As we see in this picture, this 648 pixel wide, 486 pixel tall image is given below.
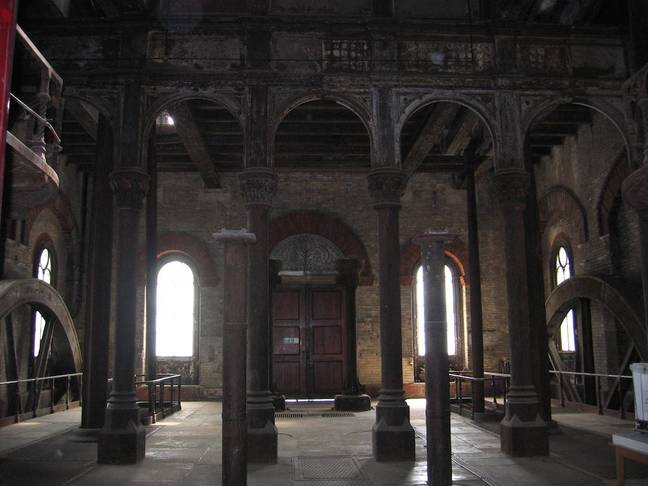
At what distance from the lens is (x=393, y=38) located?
30.3 ft

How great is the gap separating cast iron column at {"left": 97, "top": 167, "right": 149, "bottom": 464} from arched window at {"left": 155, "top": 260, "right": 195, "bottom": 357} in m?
7.76

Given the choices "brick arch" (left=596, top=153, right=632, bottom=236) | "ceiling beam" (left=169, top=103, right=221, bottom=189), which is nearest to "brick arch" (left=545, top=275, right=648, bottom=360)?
"brick arch" (left=596, top=153, right=632, bottom=236)

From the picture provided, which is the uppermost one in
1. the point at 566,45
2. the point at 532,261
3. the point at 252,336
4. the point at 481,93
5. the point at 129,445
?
the point at 566,45

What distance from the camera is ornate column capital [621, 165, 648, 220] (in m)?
6.83

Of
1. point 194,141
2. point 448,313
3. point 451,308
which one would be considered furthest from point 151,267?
point 451,308

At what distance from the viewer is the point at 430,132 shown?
475 inches

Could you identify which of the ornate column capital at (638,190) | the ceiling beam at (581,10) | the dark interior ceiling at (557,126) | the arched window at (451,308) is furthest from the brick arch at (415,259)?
the ornate column capital at (638,190)

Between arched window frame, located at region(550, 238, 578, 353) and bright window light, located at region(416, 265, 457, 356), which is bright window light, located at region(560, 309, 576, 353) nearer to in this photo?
arched window frame, located at region(550, 238, 578, 353)

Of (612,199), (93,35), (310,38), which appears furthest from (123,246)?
(612,199)

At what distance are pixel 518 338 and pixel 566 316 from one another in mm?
6125

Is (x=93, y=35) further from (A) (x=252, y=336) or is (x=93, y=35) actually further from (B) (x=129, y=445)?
(B) (x=129, y=445)

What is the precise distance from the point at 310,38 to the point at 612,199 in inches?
278

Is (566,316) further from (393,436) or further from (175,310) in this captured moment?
(175,310)

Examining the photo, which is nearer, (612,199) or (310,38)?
(310,38)
